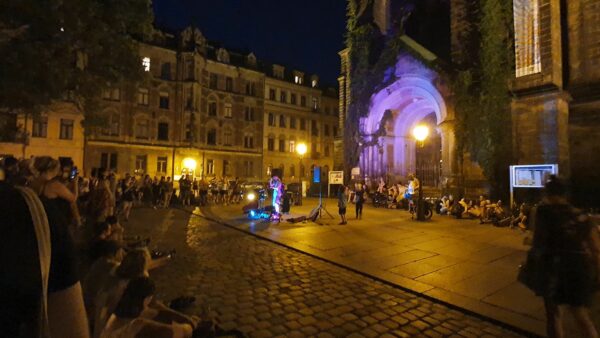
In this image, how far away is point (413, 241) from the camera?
935 centimetres

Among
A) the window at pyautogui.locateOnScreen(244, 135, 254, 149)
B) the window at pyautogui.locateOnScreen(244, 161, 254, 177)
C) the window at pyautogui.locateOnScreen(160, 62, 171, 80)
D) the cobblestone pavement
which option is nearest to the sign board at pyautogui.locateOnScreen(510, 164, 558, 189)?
the cobblestone pavement

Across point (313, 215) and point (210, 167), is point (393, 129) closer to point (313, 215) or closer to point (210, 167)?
point (313, 215)

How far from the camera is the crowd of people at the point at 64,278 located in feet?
→ 3.83

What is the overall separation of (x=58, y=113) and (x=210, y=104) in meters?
16.3

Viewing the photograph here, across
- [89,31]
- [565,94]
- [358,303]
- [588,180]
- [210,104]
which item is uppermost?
[210,104]

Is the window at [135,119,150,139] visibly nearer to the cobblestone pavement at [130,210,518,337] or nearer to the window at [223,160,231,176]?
the window at [223,160,231,176]

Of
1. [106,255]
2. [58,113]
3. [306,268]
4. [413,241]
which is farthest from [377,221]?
[58,113]

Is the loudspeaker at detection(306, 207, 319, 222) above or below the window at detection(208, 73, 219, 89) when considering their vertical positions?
below

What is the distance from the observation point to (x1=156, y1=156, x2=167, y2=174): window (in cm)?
3869

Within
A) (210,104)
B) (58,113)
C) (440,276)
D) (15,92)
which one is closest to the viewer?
(440,276)

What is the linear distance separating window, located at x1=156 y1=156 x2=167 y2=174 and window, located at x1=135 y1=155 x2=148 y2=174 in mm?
1239

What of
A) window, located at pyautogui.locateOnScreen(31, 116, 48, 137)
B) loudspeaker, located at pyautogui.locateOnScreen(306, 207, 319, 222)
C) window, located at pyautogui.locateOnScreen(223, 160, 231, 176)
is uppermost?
window, located at pyautogui.locateOnScreen(31, 116, 48, 137)

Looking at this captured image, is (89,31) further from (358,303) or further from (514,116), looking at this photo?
(514,116)

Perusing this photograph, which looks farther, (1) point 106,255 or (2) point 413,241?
(2) point 413,241
